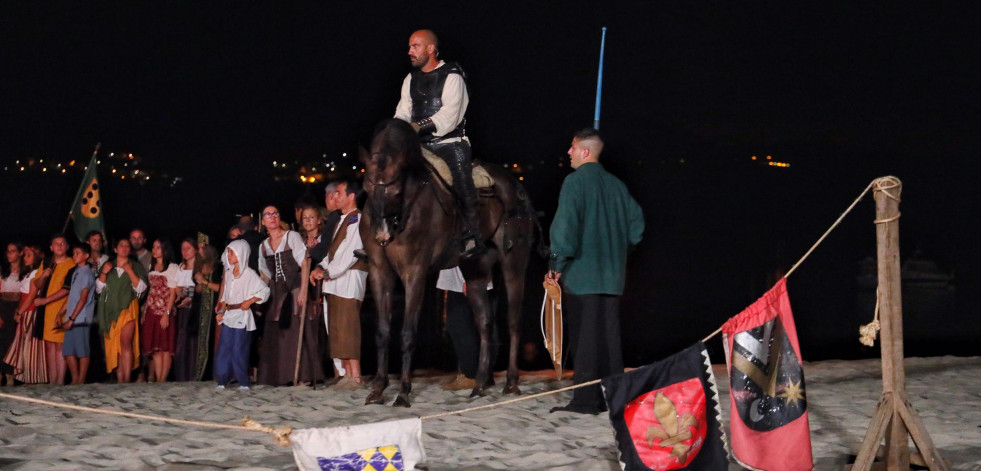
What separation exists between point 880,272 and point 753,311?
69 centimetres

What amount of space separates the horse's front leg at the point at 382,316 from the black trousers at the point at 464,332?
50.2 inches

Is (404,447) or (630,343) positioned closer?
(404,447)

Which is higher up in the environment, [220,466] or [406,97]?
[406,97]

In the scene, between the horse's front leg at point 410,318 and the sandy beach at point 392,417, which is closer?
the sandy beach at point 392,417

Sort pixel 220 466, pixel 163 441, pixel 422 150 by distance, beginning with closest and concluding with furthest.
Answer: pixel 220 466 → pixel 163 441 → pixel 422 150

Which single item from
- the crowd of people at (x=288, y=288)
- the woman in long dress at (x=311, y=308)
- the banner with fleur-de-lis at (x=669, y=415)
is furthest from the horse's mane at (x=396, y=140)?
the banner with fleur-de-lis at (x=669, y=415)

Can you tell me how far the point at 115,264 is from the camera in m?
12.1

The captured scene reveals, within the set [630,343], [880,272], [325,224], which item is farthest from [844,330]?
[880,272]

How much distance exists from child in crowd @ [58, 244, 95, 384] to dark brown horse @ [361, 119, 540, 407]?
13.0 ft

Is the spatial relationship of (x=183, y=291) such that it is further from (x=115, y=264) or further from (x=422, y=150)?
(x=422, y=150)

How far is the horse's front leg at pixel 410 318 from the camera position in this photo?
912 centimetres

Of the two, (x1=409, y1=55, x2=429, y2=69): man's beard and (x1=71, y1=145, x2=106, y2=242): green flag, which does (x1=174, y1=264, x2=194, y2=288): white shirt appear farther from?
(x1=409, y1=55, x2=429, y2=69): man's beard

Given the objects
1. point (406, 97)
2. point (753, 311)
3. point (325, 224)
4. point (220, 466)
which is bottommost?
point (220, 466)

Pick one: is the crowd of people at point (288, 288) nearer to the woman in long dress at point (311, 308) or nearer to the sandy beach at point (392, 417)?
the woman in long dress at point (311, 308)
